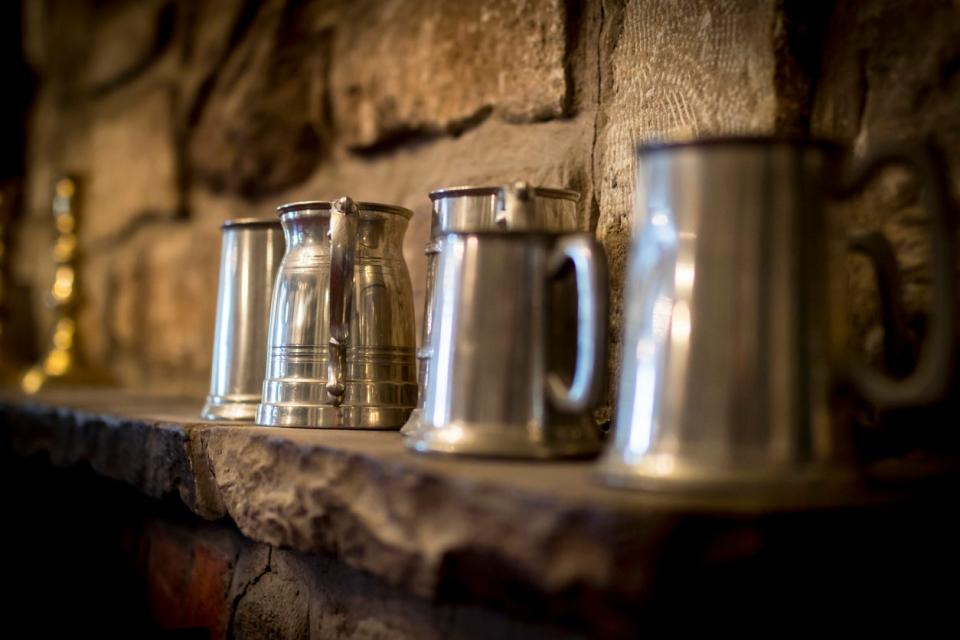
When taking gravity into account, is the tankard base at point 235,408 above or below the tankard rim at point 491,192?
below

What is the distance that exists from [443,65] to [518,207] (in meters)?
0.42

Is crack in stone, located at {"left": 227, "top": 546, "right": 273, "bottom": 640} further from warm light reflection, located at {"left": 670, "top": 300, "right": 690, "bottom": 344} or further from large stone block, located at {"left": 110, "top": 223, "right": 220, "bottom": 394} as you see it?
large stone block, located at {"left": 110, "top": 223, "right": 220, "bottom": 394}

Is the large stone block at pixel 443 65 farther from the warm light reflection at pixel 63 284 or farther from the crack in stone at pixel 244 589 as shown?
the warm light reflection at pixel 63 284

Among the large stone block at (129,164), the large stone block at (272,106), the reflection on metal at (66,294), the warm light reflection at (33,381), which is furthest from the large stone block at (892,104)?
the reflection on metal at (66,294)

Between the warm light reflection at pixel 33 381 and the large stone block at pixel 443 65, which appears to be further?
the warm light reflection at pixel 33 381

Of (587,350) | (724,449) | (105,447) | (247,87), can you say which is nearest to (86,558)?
(105,447)

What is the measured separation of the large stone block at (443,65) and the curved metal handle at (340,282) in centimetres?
25

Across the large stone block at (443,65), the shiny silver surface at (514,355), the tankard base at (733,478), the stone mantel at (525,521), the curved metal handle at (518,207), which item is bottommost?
the stone mantel at (525,521)

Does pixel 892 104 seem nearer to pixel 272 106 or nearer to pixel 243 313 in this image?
pixel 243 313

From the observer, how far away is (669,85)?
0.93 meters

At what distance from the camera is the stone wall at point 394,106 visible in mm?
821

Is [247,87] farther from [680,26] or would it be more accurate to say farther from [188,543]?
[680,26]

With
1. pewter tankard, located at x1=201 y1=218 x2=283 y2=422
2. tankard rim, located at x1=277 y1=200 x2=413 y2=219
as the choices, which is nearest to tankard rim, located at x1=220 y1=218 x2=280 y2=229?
pewter tankard, located at x1=201 y1=218 x2=283 y2=422

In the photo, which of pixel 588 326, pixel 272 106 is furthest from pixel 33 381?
pixel 588 326
